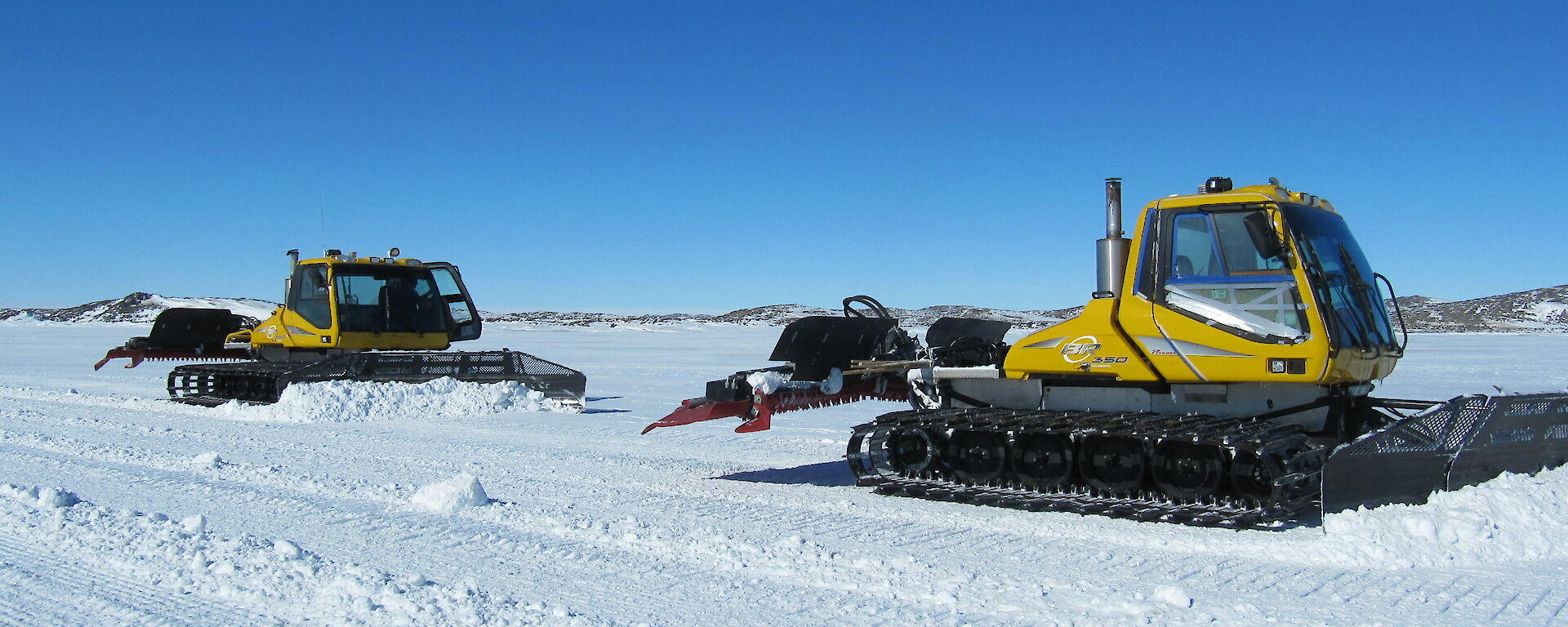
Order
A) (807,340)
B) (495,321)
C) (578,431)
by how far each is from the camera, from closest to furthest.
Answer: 1. (807,340)
2. (578,431)
3. (495,321)

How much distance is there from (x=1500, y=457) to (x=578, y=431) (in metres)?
7.97

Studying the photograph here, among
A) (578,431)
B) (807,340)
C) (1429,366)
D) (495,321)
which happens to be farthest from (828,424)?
(495,321)

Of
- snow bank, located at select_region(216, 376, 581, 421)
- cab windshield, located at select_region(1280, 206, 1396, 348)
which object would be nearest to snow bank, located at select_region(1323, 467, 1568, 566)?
cab windshield, located at select_region(1280, 206, 1396, 348)

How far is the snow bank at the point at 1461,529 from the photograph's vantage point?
17.9 feet

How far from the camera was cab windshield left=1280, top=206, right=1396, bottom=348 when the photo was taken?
6.53 meters

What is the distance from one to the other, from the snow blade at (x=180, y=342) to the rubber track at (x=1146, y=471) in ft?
46.9

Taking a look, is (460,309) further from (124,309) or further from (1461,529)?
(124,309)

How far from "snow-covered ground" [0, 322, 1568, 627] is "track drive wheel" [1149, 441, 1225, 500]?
444mm

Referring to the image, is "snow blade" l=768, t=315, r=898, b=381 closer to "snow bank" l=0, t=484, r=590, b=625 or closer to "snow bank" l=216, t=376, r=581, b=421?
"snow bank" l=0, t=484, r=590, b=625

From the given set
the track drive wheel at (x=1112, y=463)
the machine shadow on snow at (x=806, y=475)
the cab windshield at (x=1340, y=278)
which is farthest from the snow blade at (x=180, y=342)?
the cab windshield at (x=1340, y=278)

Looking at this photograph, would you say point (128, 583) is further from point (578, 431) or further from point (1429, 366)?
point (1429, 366)

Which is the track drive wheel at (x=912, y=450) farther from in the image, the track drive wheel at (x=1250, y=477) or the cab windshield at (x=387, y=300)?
the cab windshield at (x=387, y=300)

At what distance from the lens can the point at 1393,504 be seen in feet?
20.0

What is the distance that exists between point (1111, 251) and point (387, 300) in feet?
36.9
